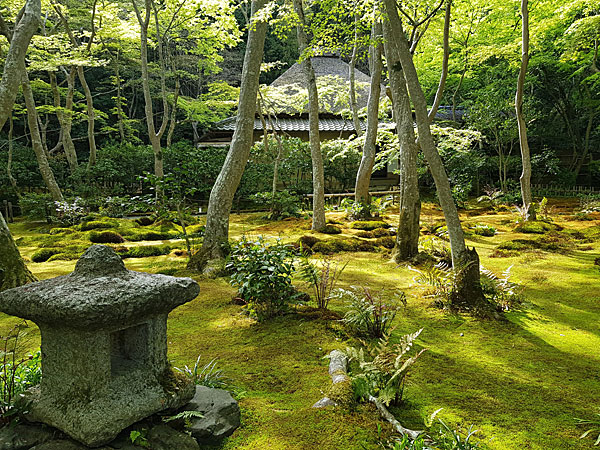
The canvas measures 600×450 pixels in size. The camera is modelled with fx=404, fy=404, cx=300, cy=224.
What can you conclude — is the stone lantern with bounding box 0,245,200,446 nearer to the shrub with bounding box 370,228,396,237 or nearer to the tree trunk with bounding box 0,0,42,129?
the tree trunk with bounding box 0,0,42,129

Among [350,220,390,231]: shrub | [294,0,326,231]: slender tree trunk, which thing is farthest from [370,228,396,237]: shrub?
[294,0,326,231]: slender tree trunk

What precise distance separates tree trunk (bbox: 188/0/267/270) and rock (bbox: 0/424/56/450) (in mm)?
4841

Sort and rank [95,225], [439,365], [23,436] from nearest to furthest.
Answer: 1. [23,436]
2. [439,365]
3. [95,225]

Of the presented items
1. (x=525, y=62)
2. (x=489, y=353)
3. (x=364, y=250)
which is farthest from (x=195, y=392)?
(x=525, y=62)

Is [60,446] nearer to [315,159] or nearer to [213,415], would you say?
[213,415]

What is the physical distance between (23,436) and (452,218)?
4.65m

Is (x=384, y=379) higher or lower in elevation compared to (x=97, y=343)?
lower

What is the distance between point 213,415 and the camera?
2564 mm

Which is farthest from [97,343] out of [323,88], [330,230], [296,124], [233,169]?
[296,124]

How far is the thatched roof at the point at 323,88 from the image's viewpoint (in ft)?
55.7

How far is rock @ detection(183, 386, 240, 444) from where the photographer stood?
8.07 feet

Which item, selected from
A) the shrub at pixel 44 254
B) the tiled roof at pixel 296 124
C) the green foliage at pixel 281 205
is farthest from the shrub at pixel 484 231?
the tiled roof at pixel 296 124

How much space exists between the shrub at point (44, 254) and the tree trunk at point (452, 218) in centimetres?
789

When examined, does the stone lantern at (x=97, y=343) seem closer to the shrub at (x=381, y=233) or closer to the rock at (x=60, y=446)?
the rock at (x=60, y=446)
